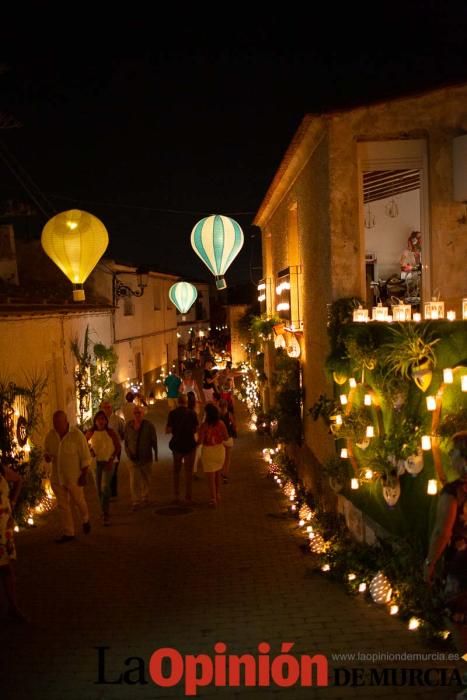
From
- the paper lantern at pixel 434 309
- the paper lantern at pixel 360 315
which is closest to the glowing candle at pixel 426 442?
the paper lantern at pixel 434 309

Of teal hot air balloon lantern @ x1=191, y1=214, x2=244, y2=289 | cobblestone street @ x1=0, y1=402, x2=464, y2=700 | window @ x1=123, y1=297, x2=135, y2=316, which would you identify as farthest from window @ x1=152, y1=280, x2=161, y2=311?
cobblestone street @ x1=0, y1=402, x2=464, y2=700

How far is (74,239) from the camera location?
1114cm

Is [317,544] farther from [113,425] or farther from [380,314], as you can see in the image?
[113,425]

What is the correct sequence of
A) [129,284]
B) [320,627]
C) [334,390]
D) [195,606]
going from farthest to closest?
[129,284] → [334,390] → [195,606] → [320,627]

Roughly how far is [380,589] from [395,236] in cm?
888

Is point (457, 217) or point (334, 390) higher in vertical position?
point (457, 217)

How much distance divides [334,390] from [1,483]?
428cm

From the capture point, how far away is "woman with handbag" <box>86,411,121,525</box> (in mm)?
10305

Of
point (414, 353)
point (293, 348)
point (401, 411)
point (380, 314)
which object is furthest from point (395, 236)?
point (414, 353)

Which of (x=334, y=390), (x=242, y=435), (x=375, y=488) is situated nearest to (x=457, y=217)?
(x=334, y=390)

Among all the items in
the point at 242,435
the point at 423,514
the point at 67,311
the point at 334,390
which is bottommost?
the point at 242,435

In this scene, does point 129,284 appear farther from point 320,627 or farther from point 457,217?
point 320,627

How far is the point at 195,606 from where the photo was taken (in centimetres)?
696

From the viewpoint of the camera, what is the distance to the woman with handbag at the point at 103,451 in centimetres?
1030
